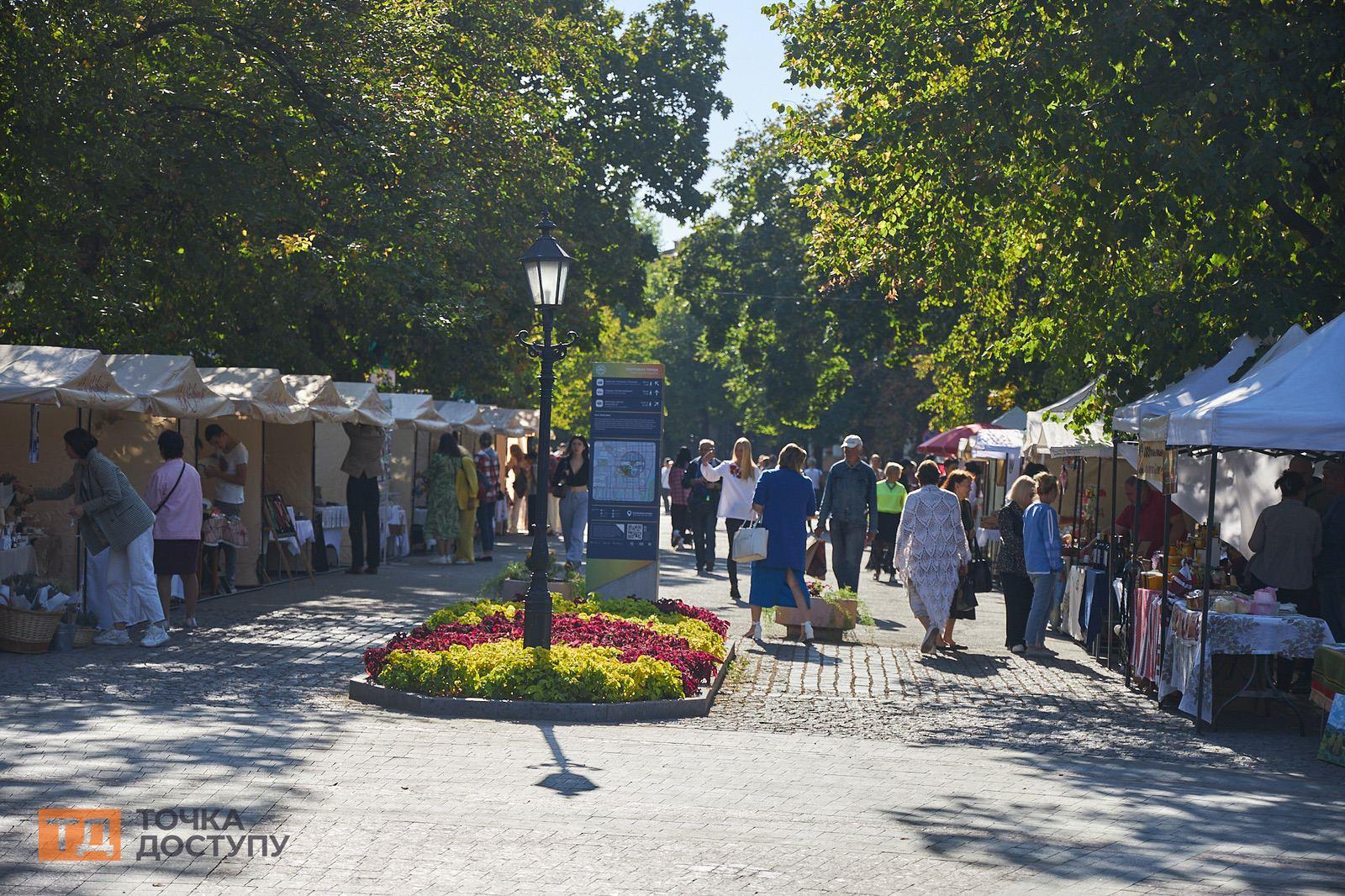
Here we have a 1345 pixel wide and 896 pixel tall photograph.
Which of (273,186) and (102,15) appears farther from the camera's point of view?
(273,186)

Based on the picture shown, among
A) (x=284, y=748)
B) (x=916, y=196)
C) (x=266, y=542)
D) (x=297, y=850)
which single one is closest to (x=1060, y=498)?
(x=916, y=196)

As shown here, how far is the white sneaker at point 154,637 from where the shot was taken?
13.7 meters

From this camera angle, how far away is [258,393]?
17922mm

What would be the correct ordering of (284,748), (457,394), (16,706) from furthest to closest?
(457,394)
(16,706)
(284,748)

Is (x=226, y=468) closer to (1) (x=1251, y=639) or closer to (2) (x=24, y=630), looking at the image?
(2) (x=24, y=630)

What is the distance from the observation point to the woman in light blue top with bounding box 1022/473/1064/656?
1560 cm

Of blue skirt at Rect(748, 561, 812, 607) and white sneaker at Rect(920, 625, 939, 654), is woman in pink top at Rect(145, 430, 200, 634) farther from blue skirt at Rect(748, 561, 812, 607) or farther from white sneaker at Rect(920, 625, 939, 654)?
white sneaker at Rect(920, 625, 939, 654)

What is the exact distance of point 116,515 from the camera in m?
13.9

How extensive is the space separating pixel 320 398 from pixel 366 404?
1660mm

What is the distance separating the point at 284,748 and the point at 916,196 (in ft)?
32.8

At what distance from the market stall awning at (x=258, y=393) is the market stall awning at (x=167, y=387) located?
65 cm

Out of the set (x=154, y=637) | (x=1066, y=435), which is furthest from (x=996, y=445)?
(x=154, y=637)

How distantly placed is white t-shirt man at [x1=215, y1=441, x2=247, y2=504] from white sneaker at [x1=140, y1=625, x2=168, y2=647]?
13.8 ft

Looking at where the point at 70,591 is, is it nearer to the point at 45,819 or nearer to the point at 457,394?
the point at 45,819
